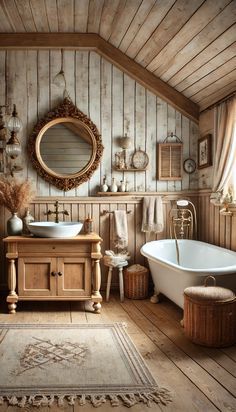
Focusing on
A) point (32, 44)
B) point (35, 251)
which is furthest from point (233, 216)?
point (32, 44)

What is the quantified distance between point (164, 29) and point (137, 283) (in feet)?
8.70

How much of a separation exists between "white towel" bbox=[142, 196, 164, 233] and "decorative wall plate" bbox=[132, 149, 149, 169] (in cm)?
39

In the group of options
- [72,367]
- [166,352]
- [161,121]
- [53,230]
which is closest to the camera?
[72,367]

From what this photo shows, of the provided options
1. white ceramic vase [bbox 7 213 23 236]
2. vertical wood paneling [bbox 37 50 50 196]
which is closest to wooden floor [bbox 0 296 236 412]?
white ceramic vase [bbox 7 213 23 236]

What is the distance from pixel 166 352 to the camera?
286cm

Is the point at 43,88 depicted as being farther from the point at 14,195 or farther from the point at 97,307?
the point at 97,307

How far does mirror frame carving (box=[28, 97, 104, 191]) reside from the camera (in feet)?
14.9

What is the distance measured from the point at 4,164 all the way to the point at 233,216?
2.63m

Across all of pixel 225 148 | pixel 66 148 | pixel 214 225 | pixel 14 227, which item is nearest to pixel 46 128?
pixel 66 148

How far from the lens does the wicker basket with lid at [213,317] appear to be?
113 inches

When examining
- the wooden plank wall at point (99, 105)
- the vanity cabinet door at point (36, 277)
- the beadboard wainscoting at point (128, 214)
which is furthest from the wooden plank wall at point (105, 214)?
the vanity cabinet door at point (36, 277)

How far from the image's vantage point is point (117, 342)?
307 centimetres

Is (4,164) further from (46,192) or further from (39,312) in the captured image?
(39,312)

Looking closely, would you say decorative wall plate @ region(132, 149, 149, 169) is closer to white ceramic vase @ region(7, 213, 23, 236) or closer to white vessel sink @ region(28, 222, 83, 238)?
white vessel sink @ region(28, 222, 83, 238)
